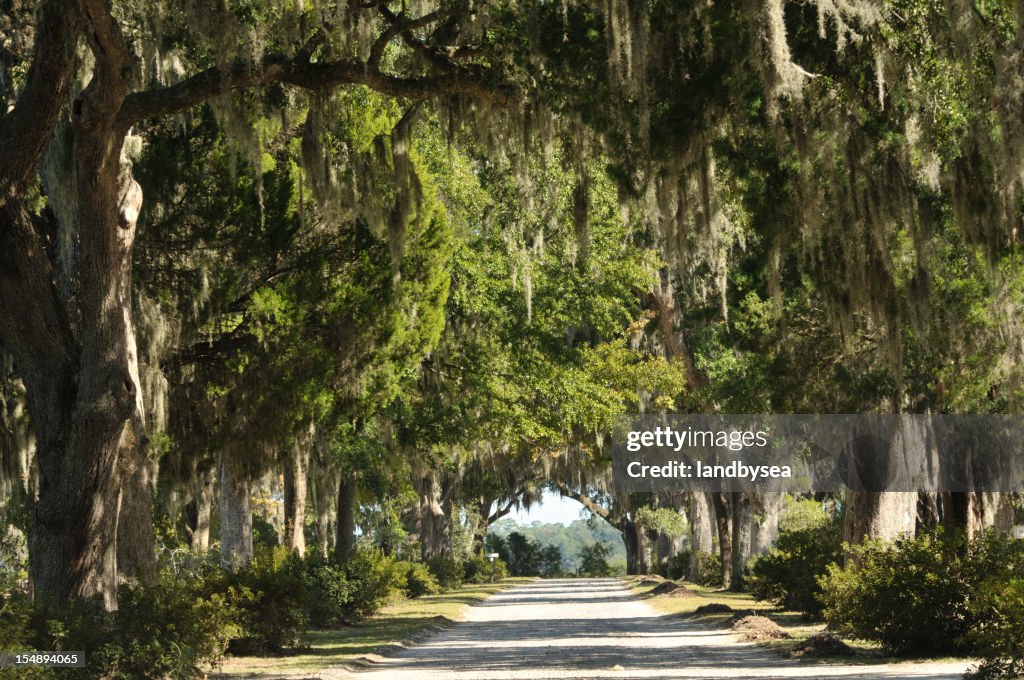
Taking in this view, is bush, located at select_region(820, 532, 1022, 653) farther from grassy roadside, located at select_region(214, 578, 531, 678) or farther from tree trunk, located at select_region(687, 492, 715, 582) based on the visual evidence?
tree trunk, located at select_region(687, 492, 715, 582)

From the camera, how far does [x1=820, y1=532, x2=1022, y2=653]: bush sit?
1404 cm

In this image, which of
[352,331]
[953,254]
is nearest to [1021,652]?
[953,254]

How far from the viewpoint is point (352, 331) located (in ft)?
57.8

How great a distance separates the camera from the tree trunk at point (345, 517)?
2751 centimetres

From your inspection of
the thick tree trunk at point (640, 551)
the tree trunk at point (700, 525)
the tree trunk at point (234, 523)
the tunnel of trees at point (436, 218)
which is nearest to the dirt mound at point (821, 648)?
the tunnel of trees at point (436, 218)

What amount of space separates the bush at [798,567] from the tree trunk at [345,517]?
953cm

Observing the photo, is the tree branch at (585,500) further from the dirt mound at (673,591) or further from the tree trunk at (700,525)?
the dirt mound at (673,591)

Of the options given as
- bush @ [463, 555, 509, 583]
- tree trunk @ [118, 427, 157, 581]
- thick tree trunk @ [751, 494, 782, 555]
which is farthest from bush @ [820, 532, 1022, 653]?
bush @ [463, 555, 509, 583]

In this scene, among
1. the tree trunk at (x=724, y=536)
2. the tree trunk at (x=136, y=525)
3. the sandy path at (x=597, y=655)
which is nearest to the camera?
the sandy path at (x=597, y=655)

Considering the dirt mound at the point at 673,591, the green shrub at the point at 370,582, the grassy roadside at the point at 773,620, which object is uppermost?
the green shrub at the point at 370,582

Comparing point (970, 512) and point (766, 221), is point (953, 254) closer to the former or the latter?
point (766, 221)

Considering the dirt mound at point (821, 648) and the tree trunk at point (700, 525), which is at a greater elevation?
the tree trunk at point (700, 525)

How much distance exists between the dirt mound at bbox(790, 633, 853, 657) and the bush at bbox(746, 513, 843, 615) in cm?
745

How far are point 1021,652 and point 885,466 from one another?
32.5ft
